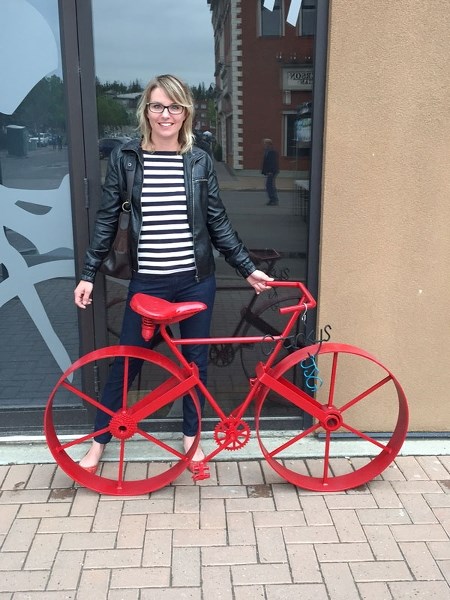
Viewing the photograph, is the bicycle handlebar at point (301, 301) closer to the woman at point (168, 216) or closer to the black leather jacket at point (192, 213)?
the woman at point (168, 216)

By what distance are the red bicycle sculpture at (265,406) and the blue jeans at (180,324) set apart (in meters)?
0.09

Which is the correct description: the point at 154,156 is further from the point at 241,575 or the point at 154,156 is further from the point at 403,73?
the point at 241,575

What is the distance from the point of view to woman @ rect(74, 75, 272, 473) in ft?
9.04

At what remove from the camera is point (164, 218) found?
9.26 feet

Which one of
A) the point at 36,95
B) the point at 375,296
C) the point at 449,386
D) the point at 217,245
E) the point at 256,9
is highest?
the point at 256,9

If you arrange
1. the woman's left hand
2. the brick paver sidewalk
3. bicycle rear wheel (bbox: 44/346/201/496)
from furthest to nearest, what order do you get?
the woman's left hand < bicycle rear wheel (bbox: 44/346/201/496) < the brick paver sidewalk

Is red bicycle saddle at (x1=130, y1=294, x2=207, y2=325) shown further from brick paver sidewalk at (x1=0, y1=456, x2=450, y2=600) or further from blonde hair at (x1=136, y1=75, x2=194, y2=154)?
brick paver sidewalk at (x1=0, y1=456, x2=450, y2=600)

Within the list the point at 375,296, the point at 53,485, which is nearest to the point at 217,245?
the point at 375,296

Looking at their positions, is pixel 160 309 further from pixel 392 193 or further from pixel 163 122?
pixel 392 193

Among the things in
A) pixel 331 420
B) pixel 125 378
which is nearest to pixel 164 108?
pixel 125 378

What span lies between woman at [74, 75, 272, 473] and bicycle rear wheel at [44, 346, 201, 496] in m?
0.17

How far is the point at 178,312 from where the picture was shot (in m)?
2.65

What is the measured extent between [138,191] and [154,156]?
7.0 inches

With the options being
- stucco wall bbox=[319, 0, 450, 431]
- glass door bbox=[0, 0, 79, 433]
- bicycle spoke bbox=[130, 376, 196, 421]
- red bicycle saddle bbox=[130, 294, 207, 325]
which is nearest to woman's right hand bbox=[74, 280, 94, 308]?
red bicycle saddle bbox=[130, 294, 207, 325]
